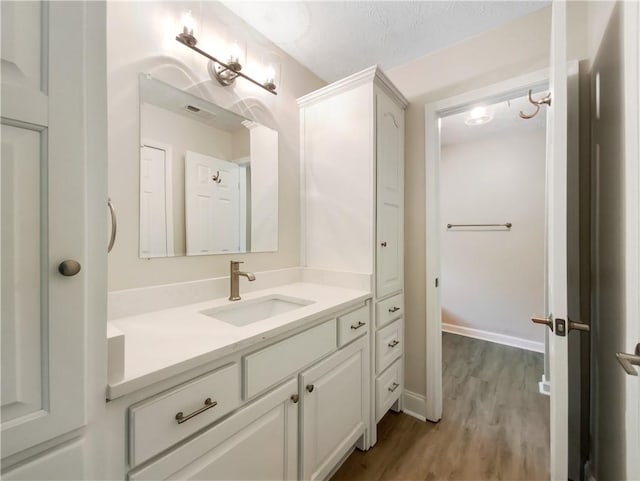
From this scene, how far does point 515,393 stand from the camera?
6.89 feet

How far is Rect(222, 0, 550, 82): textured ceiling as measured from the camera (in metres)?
1.46

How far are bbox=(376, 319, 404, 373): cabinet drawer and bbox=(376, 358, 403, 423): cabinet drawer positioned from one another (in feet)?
0.18

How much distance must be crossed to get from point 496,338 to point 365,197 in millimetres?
2701

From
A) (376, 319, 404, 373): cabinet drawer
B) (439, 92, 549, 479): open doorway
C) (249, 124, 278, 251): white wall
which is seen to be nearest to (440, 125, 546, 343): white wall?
Result: (439, 92, 549, 479): open doorway

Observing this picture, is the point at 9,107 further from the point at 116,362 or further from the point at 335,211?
the point at 335,211

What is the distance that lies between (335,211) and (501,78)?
1238mm

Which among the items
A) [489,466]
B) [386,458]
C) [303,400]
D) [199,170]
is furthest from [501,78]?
[386,458]

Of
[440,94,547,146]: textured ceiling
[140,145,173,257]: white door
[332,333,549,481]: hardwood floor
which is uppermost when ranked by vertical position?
[440,94,547,146]: textured ceiling

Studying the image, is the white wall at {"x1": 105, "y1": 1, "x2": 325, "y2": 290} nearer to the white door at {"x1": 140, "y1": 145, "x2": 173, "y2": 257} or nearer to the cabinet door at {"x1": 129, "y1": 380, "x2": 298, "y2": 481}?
the white door at {"x1": 140, "y1": 145, "x2": 173, "y2": 257}

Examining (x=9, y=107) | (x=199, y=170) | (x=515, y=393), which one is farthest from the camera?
(x=515, y=393)

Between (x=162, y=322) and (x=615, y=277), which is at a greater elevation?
(x=615, y=277)

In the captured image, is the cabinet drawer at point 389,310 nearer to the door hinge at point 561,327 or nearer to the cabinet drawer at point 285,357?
the cabinet drawer at point 285,357

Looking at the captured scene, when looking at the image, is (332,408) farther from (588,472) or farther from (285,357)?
(588,472)

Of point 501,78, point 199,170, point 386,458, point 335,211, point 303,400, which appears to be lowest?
point 386,458
